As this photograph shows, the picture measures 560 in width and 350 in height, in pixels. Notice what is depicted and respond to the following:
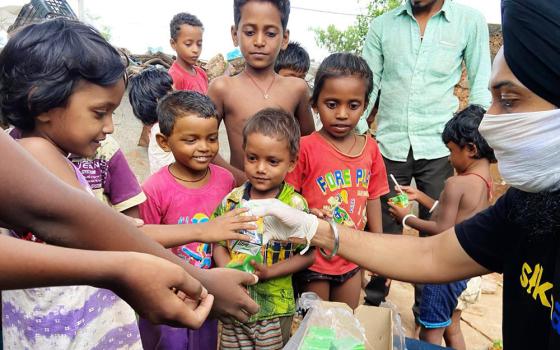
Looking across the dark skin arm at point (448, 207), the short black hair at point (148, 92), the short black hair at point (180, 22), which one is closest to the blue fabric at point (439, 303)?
the dark skin arm at point (448, 207)

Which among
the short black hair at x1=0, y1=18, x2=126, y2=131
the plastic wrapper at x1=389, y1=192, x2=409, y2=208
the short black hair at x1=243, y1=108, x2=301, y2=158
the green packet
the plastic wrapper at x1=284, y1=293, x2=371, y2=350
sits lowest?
the plastic wrapper at x1=284, y1=293, x2=371, y2=350

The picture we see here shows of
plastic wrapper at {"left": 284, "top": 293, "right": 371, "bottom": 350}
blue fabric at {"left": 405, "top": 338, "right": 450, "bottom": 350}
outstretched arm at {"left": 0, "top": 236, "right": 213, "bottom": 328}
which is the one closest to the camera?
outstretched arm at {"left": 0, "top": 236, "right": 213, "bottom": 328}

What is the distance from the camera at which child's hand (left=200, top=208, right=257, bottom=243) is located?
2.03 metres

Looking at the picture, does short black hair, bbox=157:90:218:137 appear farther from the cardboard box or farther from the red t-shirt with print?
the cardboard box

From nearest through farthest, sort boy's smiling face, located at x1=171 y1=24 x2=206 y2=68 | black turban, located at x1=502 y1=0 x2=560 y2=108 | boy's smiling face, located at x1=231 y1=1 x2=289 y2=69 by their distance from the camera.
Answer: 1. black turban, located at x1=502 y1=0 x2=560 y2=108
2. boy's smiling face, located at x1=231 y1=1 x2=289 y2=69
3. boy's smiling face, located at x1=171 y1=24 x2=206 y2=68

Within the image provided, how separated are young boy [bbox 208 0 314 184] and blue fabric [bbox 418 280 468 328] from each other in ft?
4.79

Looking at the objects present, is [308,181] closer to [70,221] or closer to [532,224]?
[532,224]

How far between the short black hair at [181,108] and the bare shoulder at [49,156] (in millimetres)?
A: 1013

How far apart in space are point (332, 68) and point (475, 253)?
1387 millimetres

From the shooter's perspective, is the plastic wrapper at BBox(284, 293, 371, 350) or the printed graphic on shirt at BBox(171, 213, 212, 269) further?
the printed graphic on shirt at BBox(171, 213, 212, 269)

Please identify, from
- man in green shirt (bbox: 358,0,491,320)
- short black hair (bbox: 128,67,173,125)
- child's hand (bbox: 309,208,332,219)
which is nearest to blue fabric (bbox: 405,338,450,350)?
child's hand (bbox: 309,208,332,219)

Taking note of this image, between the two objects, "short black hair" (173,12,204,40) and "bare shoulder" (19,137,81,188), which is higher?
"short black hair" (173,12,204,40)

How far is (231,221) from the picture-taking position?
204 centimetres

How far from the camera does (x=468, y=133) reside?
2.76m
